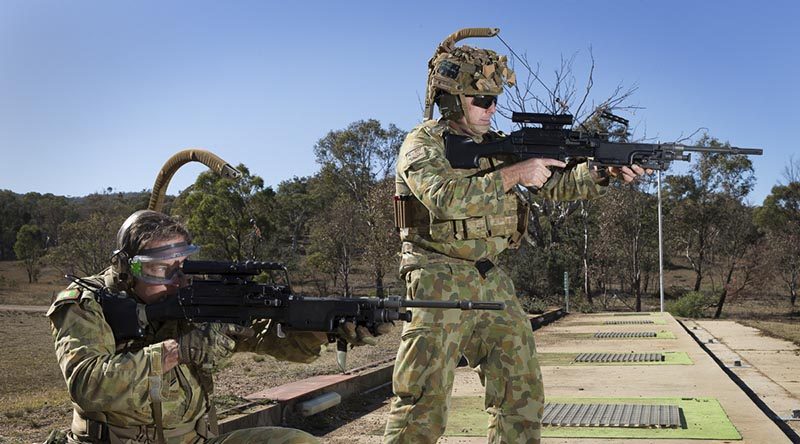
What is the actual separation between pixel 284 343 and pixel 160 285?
0.59m

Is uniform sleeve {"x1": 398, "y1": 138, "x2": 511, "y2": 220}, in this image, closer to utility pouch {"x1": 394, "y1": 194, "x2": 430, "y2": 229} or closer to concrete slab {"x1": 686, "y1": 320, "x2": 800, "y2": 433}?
utility pouch {"x1": 394, "y1": 194, "x2": 430, "y2": 229}

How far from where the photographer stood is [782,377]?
31.7 feet

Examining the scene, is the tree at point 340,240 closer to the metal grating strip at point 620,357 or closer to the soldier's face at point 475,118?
the metal grating strip at point 620,357

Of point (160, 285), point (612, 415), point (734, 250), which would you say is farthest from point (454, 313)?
point (734, 250)

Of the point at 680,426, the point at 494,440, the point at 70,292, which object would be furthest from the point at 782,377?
the point at 70,292

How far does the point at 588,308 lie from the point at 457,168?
25.4 metres

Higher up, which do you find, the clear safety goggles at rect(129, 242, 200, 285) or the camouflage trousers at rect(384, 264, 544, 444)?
the clear safety goggles at rect(129, 242, 200, 285)

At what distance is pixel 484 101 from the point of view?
A: 14.8 feet

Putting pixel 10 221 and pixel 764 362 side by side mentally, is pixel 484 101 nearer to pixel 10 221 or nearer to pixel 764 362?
pixel 764 362

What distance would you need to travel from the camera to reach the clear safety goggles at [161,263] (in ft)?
10.5

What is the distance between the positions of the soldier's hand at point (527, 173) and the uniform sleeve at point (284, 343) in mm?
1238

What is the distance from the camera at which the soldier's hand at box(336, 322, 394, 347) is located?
3.29 m

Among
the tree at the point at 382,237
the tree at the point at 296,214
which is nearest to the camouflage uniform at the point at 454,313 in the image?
the tree at the point at 382,237

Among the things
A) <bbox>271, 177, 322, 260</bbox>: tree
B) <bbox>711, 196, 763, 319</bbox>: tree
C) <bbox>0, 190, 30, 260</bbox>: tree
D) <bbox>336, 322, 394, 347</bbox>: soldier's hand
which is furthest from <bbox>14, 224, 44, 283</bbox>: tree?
<bbox>336, 322, 394, 347</bbox>: soldier's hand
